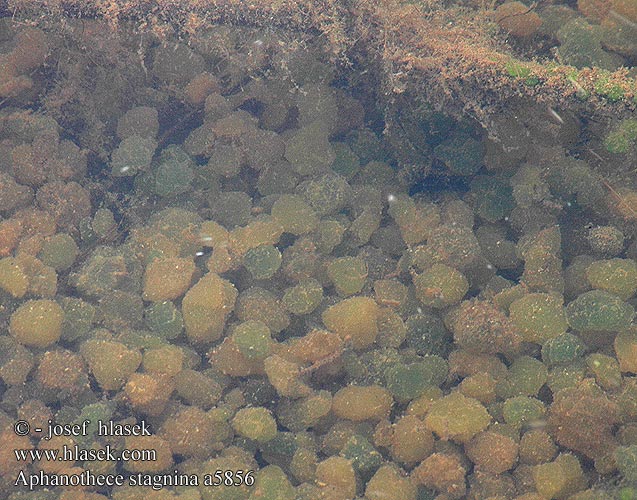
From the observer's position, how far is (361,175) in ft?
8.82

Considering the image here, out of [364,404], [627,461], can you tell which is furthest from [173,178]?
[627,461]

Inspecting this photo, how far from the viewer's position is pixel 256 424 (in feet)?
6.19

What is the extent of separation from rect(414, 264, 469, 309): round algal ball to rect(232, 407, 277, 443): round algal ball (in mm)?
794

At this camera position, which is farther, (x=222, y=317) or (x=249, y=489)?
(x=222, y=317)

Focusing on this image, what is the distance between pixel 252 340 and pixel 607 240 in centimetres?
150

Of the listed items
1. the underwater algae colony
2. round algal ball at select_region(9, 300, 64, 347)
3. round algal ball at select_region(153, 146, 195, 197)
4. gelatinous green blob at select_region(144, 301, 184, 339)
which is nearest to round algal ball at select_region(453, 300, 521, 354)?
the underwater algae colony

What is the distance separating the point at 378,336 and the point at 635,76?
1.49 m

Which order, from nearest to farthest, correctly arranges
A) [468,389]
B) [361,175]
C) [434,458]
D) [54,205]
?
[434,458] < [468,389] < [54,205] < [361,175]

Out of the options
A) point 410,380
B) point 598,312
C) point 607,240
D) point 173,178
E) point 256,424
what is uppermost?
point 607,240

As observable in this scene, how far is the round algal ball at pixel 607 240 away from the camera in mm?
2197

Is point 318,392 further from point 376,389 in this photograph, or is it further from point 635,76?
point 635,76

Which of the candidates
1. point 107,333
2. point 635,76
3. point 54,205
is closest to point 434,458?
point 107,333

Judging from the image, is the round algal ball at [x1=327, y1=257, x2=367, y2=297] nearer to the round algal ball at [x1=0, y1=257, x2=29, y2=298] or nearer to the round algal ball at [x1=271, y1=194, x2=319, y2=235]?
the round algal ball at [x1=271, y1=194, x2=319, y2=235]

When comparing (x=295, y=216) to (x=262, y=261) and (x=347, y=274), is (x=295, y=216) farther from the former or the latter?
(x=347, y=274)
